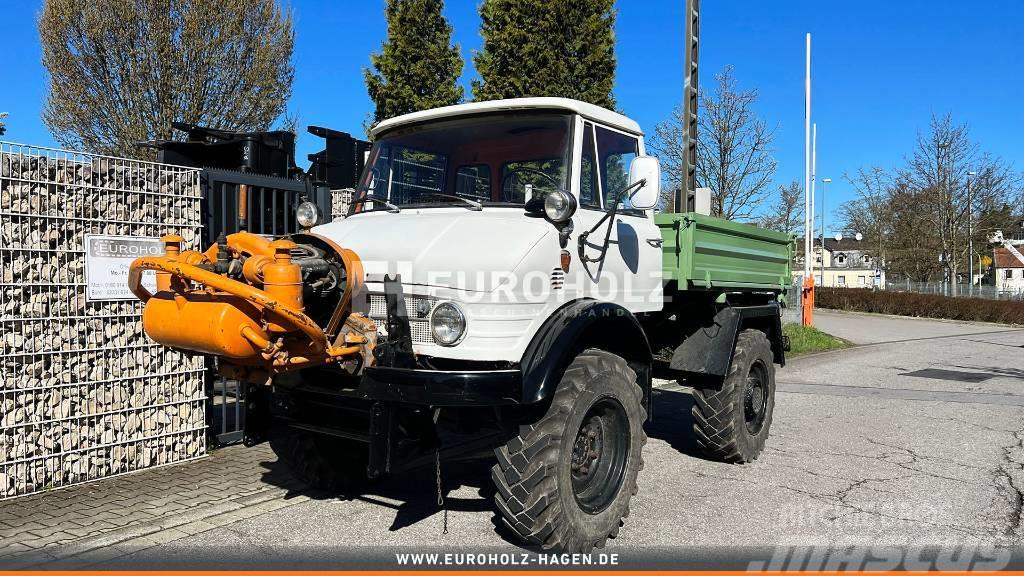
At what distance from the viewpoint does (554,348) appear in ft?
12.8

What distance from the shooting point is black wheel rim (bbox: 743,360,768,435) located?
6.64 meters

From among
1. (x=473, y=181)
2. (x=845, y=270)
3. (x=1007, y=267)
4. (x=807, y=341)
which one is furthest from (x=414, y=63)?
(x=1007, y=267)

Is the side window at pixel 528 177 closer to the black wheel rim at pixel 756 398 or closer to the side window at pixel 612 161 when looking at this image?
the side window at pixel 612 161

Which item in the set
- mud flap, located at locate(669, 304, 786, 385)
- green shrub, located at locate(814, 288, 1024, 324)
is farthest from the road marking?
green shrub, located at locate(814, 288, 1024, 324)

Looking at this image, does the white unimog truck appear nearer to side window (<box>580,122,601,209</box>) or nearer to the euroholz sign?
side window (<box>580,122,601,209</box>)

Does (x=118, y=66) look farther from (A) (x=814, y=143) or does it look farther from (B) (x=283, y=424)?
(A) (x=814, y=143)

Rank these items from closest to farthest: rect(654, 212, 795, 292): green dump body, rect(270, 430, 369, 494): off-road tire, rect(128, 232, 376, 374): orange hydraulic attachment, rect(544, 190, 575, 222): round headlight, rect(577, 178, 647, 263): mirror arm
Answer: rect(128, 232, 376, 374): orange hydraulic attachment
rect(544, 190, 575, 222): round headlight
rect(577, 178, 647, 263): mirror arm
rect(270, 430, 369, 494): off-road tire
rect(654, 212, 795, 292): green dump body

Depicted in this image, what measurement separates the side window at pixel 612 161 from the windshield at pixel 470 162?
0.35 metres

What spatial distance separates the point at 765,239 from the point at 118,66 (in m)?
14.4

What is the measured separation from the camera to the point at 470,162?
5.06 meters

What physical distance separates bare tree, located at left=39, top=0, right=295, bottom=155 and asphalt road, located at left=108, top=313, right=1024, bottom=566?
1223 cm

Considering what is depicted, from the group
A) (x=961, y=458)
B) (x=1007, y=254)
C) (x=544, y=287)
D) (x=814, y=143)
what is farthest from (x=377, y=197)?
(x=1007, y=254)

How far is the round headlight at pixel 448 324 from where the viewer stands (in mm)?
3807

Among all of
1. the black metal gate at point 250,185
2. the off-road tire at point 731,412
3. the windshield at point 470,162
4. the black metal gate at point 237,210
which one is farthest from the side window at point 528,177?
the off-road tire at point 731,412
